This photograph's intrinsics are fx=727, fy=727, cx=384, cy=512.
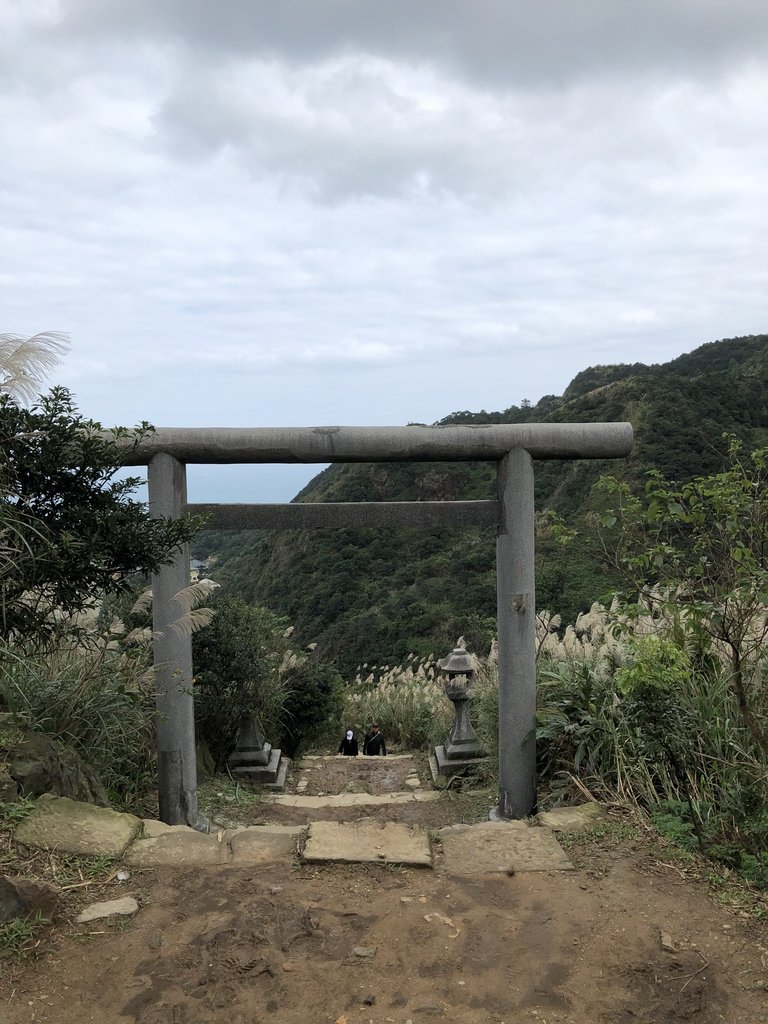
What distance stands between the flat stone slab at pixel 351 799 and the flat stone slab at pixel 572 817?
207 cm

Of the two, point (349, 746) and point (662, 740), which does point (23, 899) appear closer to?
point (662, 740)

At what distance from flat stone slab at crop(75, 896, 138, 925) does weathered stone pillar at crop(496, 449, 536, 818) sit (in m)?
2.52

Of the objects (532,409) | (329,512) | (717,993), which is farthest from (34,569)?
(532,409)

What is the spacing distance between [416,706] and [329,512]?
5124 mm

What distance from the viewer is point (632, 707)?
14.1 feet

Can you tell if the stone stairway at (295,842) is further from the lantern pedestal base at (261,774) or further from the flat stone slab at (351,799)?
the lantern pedestal base at (261,774)

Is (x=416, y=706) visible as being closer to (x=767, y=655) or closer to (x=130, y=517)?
(x=767, y=655)

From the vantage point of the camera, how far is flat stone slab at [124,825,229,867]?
3.14 metres

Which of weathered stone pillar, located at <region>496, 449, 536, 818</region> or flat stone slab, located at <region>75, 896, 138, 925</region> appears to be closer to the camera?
flat stone slab, located at <region>75, 896, 138, 925</region>

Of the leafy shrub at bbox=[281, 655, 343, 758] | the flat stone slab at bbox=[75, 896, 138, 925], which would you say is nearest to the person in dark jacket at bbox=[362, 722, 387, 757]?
the leafy shrub at bbox=[281, 655, 343, 758]

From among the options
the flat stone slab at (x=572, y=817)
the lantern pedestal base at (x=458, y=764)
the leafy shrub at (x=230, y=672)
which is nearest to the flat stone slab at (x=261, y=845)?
the flat stone slab at (x=572, y=817)

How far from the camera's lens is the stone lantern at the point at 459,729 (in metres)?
6.49

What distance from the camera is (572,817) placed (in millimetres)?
3740

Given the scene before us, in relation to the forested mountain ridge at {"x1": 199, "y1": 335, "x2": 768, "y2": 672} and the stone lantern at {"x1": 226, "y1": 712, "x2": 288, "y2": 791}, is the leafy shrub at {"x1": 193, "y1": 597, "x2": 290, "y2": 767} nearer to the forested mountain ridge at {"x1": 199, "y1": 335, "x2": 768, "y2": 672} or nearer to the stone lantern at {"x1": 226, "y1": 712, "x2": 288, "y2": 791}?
the stone lantern at {"x1": 226, "y1": 712, "x2": 288, "y2": 791}
